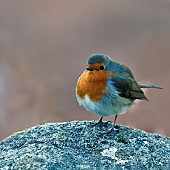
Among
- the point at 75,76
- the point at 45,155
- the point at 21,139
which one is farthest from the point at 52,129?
the point at 75,76

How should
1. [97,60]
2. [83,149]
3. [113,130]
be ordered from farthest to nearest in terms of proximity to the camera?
[97,60] < [113,130] < [83,149]

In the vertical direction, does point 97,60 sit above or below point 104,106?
above

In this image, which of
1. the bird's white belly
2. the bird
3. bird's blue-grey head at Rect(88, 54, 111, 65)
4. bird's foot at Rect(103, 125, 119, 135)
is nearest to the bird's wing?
the bird

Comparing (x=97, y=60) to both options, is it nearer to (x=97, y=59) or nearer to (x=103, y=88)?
(x=97, y=59)

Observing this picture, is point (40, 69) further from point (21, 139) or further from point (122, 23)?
point (21, 139)

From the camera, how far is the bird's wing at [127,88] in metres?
5.02

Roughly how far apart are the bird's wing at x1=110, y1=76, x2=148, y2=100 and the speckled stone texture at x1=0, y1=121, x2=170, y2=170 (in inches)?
16.6

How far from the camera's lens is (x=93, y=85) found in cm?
486

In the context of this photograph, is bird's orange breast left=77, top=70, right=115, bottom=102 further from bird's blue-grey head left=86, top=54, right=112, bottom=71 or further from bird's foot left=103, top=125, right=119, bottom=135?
bird's foot left=103, top=125, right=119, bottom=135

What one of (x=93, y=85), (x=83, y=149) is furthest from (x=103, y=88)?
(x=83, y=149)

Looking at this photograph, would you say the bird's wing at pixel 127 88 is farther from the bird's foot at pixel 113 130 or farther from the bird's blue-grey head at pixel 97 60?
the bird's foot at pixel 113 130

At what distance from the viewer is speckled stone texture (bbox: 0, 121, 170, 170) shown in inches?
158

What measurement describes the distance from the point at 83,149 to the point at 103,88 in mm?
847

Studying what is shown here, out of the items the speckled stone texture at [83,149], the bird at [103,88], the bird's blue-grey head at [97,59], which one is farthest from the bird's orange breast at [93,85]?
the speckled stone texture at [83,149]
